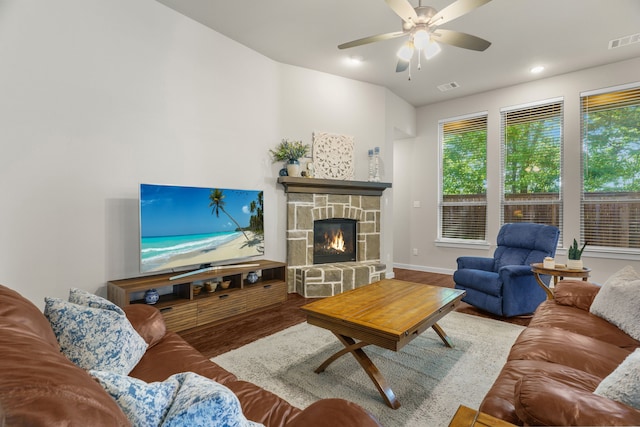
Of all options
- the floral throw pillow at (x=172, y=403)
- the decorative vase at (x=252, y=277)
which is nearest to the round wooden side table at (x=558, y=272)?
the decorative vase at (x=252, y=277)

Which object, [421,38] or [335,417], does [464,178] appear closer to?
[421,38]

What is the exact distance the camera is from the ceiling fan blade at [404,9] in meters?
1.97

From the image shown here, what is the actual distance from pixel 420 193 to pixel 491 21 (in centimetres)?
318

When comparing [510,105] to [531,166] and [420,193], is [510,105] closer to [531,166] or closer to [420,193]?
[531,166]

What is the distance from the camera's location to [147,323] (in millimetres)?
1646

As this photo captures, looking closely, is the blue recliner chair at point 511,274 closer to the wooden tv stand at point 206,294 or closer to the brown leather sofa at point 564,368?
the brown leather sofa at point 564,368

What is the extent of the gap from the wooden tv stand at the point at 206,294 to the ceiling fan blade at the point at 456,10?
9.10ft

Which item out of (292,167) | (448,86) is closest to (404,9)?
(292,167)

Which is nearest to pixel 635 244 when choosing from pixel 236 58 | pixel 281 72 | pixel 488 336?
pixel 488 336

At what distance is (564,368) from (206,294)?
2.80m

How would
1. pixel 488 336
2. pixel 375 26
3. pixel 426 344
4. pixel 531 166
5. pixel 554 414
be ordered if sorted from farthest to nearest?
pixel 531 166, pixel 375 26, pixel 488 336, pixel 426 344, pixel 554 414

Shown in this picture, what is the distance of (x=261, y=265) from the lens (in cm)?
346

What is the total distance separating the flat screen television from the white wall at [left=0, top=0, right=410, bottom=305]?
23cm

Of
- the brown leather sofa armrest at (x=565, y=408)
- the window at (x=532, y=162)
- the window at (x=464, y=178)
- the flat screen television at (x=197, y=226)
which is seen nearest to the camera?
the brown leather sofa armrest at (x=565, y=408)
